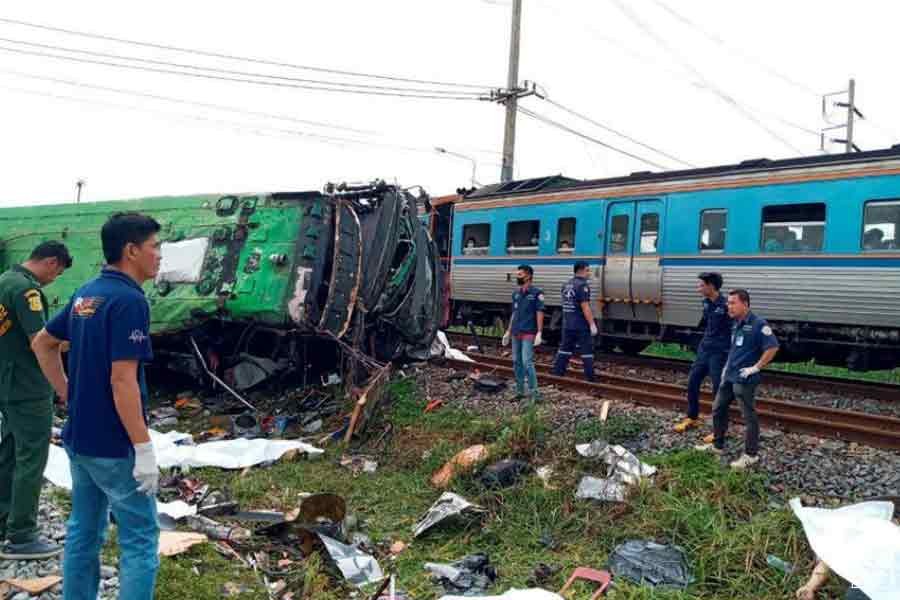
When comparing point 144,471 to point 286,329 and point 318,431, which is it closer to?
point 318,431

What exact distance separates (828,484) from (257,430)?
5.42 meters

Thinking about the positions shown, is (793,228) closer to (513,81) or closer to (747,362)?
(747,362)

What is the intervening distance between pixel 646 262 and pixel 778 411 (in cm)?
433

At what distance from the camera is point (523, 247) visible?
548 inches

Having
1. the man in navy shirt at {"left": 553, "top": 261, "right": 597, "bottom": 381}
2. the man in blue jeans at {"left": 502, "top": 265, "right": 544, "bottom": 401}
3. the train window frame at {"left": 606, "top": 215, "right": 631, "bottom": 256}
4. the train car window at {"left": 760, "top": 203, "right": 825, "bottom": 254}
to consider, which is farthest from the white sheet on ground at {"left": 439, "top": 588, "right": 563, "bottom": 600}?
the train window frame at {"left": 606, "top": 215, "right": 631, "bottom": 256}

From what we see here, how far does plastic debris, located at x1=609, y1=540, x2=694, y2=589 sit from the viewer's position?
13.7 feet

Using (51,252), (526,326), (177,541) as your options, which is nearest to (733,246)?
(526,326)

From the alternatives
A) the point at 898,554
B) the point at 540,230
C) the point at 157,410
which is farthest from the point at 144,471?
the point at 540,230

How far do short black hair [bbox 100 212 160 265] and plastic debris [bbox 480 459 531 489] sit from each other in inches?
136

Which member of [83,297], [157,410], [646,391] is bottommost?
[157,410]

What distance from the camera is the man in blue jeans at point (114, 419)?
2834 millimetres

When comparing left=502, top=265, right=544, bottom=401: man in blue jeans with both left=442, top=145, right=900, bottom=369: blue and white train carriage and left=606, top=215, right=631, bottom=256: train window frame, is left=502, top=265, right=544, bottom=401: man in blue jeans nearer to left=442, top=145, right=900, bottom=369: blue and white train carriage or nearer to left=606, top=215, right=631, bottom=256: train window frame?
left=442, top=145, right=900, bottom=369: blue and white train carriage

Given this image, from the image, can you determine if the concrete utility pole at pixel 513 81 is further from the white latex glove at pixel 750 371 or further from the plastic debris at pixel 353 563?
the plastic debris at pixel 353 563

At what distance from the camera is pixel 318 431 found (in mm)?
7730
